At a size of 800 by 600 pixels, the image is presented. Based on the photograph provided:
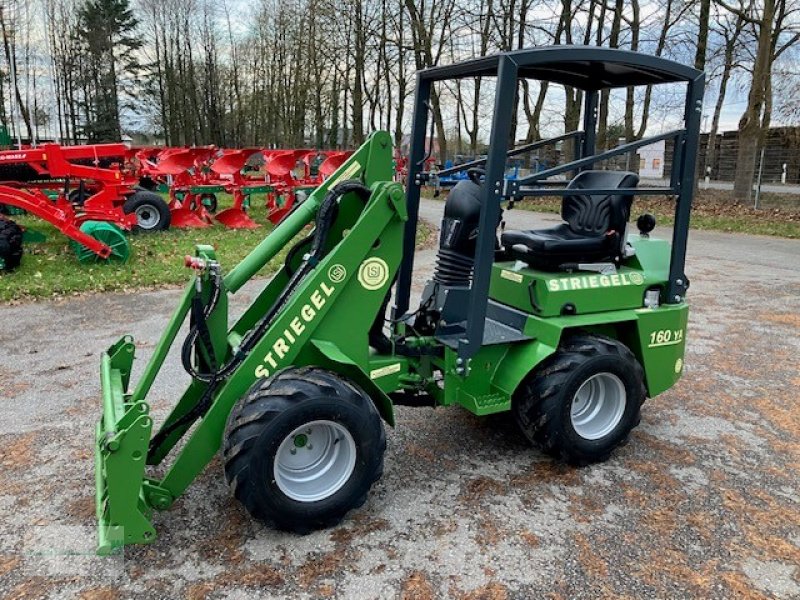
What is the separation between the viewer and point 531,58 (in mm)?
3393

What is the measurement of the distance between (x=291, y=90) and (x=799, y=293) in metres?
32.2

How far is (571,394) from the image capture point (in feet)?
12.3

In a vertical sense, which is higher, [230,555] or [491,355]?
[491,355]

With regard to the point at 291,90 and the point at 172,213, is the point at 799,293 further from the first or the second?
the point at 291,90

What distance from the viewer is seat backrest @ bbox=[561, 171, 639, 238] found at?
407 centimetres

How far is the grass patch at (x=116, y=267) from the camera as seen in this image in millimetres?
8227

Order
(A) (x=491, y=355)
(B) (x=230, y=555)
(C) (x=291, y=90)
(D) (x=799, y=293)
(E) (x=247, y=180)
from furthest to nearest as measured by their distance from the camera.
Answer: (C) (x=291, y=90) < (E) (x=247, y=180) < (D) (x=799, y=293) < (A) (x=491, y=355) < (B) (x=230, y=555)

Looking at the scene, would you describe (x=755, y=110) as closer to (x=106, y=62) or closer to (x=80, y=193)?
(x=80, y=193)

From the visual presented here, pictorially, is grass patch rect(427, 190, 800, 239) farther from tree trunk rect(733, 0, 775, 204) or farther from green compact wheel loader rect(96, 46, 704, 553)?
green compact wheel loader rect(96, 46, 704, 553)

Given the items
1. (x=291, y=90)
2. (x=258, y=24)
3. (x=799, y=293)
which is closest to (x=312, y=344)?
(x=799, y=293)

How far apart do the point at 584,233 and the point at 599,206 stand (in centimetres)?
19

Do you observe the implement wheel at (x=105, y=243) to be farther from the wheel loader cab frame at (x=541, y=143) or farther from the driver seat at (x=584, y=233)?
the driver seat at (x=584, y=233)

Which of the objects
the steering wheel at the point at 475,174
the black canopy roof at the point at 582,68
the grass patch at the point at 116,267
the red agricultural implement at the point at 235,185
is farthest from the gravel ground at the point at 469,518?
the red agricultural implement at the point at 235,185

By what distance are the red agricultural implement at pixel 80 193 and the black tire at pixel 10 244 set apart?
2.03 feet
